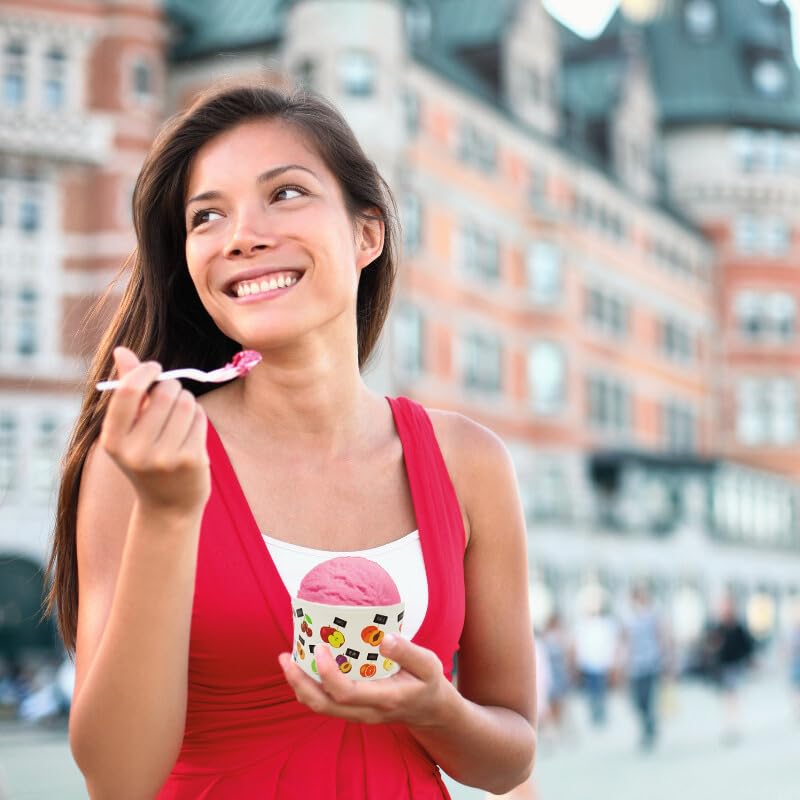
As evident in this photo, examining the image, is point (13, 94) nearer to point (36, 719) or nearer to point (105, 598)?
point (36, 719)

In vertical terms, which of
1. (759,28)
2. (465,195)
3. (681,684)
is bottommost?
(681,684)

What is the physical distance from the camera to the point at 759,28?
5775 cm

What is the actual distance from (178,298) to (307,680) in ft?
2.68

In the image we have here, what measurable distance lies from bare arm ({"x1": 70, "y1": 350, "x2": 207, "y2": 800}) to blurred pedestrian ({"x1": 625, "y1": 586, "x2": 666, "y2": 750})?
47.8 feet

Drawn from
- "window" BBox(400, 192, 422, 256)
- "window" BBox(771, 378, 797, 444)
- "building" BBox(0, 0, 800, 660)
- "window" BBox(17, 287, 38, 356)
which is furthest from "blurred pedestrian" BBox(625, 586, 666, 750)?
"window" BBox(771, 378, 797, 444)

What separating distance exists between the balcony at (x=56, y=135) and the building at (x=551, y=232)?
51 millimetres

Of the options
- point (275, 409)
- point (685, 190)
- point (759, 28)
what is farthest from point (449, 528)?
point (759, 28)

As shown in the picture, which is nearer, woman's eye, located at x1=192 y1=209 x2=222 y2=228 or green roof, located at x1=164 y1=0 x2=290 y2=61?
woman's eye, located at x1=192 y1=209 x2=222 y2=228

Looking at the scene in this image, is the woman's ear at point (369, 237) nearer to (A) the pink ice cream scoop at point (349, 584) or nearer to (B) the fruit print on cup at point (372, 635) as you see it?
(A) the pink ice cream scoop at point (349, 584)

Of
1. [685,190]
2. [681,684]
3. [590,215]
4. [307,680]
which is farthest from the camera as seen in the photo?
[685,190]

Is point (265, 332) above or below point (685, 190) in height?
below

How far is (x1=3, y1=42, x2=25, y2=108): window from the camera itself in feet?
108

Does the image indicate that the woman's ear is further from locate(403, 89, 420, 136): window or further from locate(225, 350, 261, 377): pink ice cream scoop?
locate(403, 89, 420, 136): window

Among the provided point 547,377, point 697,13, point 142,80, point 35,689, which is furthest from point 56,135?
point 697,13
